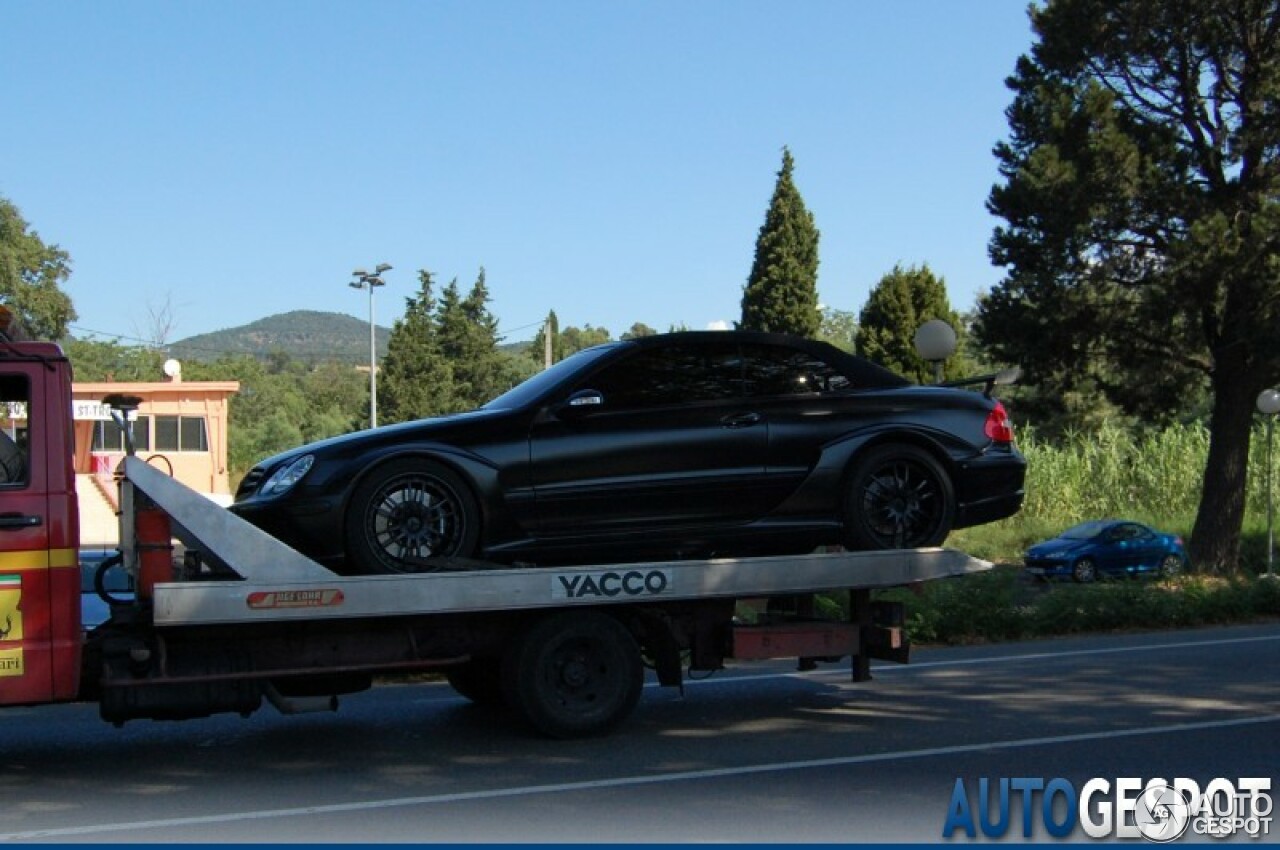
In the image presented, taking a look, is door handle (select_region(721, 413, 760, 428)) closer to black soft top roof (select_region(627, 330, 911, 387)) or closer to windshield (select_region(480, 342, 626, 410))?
black soft top roof (select_region(627, 330, 911, 387))

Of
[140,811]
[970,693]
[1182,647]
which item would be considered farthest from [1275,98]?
[140,811]

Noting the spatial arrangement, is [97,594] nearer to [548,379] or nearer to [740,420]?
[548,379]

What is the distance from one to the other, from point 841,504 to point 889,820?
2503 millimetres

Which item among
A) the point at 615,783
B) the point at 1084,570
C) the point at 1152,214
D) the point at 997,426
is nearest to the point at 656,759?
the point at 615,783

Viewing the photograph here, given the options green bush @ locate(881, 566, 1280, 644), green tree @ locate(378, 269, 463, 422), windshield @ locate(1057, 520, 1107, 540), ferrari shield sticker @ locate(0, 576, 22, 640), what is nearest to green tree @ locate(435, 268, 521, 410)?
green tree @ locate(378, 269, 463, 422)

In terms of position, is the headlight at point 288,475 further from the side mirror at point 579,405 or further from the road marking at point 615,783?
the road marking at point 615,783

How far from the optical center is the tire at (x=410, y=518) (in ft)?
24.3

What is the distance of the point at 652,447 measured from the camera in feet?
26.3

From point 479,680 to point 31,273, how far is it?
5084 centimetres

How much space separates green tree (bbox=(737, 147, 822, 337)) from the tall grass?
30.4 feet

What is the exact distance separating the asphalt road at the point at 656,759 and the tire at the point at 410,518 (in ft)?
3.83

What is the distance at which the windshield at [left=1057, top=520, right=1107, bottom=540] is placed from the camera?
26.5 metres

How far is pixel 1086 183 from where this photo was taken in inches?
858

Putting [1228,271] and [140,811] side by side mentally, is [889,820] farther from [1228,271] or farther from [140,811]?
[1228,271]
